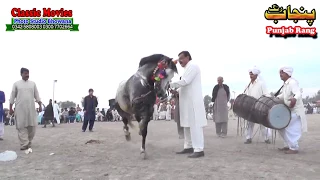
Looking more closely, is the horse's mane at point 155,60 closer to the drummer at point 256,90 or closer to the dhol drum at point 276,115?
the dhol drum at point 276,115

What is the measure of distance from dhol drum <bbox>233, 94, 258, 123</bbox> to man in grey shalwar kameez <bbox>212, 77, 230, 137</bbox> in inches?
99.3

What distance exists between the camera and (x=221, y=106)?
37.0ft

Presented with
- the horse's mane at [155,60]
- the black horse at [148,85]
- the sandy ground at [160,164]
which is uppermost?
the horse's mane at [155,60]

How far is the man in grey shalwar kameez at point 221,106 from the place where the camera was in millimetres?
11133

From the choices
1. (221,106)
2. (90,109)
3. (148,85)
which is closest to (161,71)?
(148,85)

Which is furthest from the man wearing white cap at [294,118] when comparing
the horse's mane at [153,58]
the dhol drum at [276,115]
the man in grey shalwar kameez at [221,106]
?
the man in grey shalwar kameez at [221,106]

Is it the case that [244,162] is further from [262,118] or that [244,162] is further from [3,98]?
[3,98]

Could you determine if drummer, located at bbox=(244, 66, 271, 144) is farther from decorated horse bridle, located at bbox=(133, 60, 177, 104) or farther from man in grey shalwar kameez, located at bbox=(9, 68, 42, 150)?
man in grey shalwar kameez, located at bbox=(9, 68, 42, 150)

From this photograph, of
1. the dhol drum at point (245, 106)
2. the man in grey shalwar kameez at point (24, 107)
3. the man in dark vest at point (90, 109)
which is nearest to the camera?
the dhol drum at point (245, 106)

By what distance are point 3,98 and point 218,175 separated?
342 inches

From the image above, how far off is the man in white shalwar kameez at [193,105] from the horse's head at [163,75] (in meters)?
0.25

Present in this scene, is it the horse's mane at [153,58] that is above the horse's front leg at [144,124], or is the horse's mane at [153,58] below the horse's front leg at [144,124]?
above

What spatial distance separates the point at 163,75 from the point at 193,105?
842 millimetres

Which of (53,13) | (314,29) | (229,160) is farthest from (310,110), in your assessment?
(229,160)
